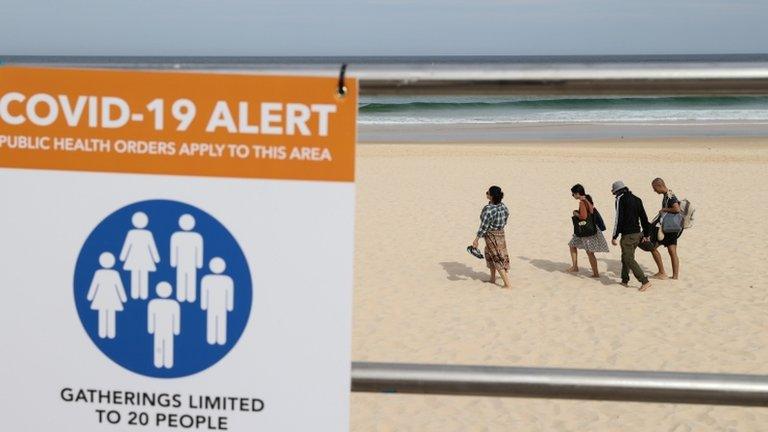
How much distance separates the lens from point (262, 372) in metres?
1.54

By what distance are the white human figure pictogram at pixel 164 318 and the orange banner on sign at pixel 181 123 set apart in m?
0.19

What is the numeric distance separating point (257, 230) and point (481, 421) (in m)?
6.02

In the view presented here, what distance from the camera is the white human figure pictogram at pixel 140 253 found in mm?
1510

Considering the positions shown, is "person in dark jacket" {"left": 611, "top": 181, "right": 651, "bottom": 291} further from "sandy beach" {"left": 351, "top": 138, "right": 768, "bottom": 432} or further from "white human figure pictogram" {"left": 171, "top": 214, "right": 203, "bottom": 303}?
"white human figure pictogram" {"left": 171, "top": 214, "right": 203, "bottom": 303}

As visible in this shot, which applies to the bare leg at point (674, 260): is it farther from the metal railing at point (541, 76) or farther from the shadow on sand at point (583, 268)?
the metal railing at point (541, 76)

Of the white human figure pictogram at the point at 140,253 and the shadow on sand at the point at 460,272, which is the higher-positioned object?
the shadow on sand at the point at 460,272

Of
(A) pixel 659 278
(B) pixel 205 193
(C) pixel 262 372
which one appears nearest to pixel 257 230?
(B) pixel 205 193

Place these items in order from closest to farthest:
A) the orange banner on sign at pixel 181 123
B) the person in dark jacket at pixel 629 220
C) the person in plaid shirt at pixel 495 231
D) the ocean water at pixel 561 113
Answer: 1. the orange banner on sign at pixel 181 123
2. the person in plaid shirt at pixel 495 231
3. the person in dark jacket at pixel 629 220
4. the ocean water at pixel 561 113

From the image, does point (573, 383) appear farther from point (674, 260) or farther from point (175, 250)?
point (674, 260)

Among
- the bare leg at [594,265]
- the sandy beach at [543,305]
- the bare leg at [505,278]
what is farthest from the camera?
the bare leg at [594,265]

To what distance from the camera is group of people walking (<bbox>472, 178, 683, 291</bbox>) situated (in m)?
10.8

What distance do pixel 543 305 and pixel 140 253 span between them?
9683 millimetres

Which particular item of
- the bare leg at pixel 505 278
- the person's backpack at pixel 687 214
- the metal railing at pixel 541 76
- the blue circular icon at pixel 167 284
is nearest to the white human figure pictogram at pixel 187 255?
the blue circular icon at pixel 167 284

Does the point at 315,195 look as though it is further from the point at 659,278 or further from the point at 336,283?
the point at 659,278
